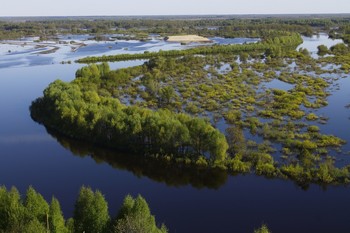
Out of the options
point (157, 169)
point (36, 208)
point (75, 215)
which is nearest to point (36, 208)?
point (36, 208)

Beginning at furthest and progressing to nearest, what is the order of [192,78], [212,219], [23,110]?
[192,78] → [23,110] → [212,219]

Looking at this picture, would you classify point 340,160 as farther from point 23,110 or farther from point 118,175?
point 23,110

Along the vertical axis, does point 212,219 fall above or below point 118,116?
below

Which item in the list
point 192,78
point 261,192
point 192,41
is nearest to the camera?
point 261,192

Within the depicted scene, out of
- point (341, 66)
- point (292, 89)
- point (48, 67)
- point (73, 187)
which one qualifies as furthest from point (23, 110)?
point (341, 66)

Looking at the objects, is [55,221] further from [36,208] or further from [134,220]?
[134,220]

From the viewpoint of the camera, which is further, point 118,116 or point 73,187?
point 118,116
